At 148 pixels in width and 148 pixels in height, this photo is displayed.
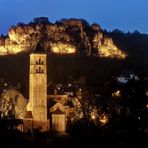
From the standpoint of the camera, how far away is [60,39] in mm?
107500

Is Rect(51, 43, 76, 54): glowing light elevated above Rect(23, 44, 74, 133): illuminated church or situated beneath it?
elevated above

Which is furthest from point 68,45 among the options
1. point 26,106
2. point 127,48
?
point 26,106

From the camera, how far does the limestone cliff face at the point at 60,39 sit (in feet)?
349

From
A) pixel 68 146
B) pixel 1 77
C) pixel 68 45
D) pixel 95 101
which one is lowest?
pixel 68 146

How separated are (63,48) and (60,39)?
2170 millimetres

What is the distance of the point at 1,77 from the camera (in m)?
86.8

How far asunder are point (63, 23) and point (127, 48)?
13335 mm

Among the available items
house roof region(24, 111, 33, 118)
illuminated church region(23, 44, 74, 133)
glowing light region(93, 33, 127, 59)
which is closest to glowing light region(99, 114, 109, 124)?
illuminated church region(23, 44, 74, 133)

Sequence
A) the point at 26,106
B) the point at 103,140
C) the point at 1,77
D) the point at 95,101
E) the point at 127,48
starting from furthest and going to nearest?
the point at 127,48 → the point at 1,77 → the point at 26,106 → the point at 95,101 → the point at 103,140

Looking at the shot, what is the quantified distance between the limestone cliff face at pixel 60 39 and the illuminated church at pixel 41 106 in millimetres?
49041

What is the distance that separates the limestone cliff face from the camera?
4183 inches

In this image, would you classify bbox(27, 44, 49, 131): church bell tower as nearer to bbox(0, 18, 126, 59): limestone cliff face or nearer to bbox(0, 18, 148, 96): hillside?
bbox(0, 18, 148, 96): hillside

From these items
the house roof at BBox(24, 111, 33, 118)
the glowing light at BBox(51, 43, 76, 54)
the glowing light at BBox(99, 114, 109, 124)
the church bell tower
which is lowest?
the glowing light at BBox(99, 114, 109, 124)

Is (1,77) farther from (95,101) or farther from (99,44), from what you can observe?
(95,101)
